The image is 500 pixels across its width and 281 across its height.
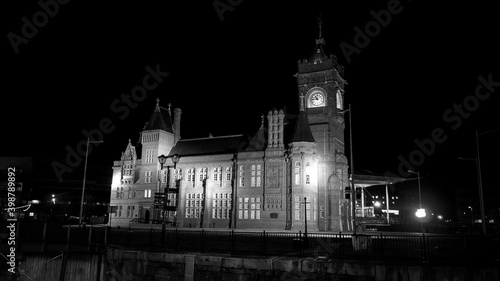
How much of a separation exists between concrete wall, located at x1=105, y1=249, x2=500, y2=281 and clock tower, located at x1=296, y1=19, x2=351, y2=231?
118 feet

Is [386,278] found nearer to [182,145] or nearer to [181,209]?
[181,209]

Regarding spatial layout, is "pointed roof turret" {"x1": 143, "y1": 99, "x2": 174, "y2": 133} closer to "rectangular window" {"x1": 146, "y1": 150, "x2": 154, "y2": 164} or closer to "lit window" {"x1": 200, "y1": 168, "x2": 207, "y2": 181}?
"rectangular window" {"x1": 146, "y1": 150, "x2": 154, "y2": 164}

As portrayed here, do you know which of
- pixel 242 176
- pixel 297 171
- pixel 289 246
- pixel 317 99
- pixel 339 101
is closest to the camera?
pixel 289 246

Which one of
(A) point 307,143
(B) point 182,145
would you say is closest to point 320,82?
(A) point 307,143

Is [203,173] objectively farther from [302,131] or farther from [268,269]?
[268,269]

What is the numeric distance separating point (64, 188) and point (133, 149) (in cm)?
4521

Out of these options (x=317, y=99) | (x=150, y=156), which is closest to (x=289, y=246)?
(x=317, y=99)

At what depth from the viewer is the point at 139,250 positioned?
74.6 feet

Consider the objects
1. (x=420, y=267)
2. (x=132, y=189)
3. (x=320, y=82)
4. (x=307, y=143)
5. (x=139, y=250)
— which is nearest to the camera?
(x=420, y=267)

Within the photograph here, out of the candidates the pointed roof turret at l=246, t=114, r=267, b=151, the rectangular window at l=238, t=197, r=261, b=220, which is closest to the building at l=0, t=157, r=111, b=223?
the rectangular window at l=238, t=197, r=261, b=220

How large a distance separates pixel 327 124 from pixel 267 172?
11.1m

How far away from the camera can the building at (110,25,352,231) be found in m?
55.4

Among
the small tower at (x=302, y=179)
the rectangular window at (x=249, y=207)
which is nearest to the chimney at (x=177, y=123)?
the rectangular window at (x=249, y=207)

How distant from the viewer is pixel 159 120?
235ft
